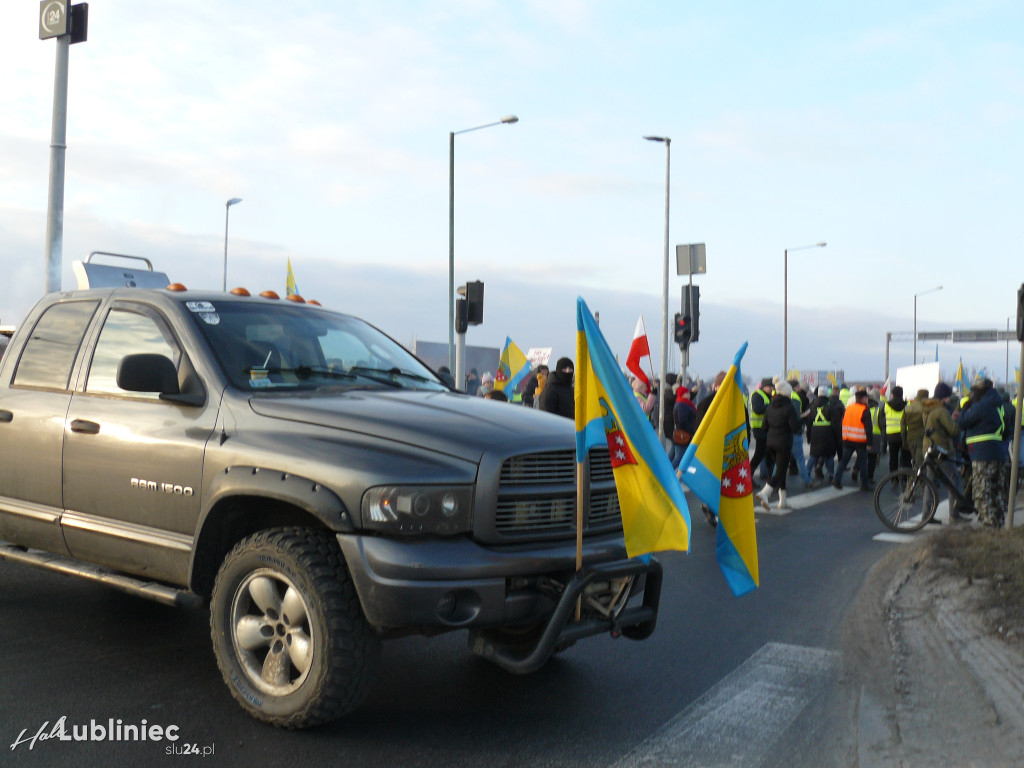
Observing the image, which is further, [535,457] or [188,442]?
[188,442]

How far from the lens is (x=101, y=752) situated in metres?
3.96

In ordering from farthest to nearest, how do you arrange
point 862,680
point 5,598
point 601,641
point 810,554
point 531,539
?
point 810,554, point 5,598, point 601,641, point 862,680, point 531,539

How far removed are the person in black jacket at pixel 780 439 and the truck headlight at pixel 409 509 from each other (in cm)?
996

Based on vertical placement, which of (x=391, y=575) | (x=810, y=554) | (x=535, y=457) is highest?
(x=535, y=457)

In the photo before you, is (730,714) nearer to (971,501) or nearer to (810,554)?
(810,554)

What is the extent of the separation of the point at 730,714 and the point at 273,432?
2452 millimetres

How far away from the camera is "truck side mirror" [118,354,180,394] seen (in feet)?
14.7

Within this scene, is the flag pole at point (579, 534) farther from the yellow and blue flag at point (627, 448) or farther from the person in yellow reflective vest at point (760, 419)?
the person in yellow reflective vest at point (760, 419)

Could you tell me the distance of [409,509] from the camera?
3.89 meters

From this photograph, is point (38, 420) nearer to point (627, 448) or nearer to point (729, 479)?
point (627, 448)

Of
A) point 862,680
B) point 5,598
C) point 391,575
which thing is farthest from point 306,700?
point 5,598

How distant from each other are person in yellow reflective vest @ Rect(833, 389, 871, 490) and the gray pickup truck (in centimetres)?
1325

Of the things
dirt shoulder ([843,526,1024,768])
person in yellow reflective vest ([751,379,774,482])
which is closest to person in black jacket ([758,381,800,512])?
person in yellow reflective vest ([751,379,774,482])

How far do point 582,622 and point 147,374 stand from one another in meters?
2.26
